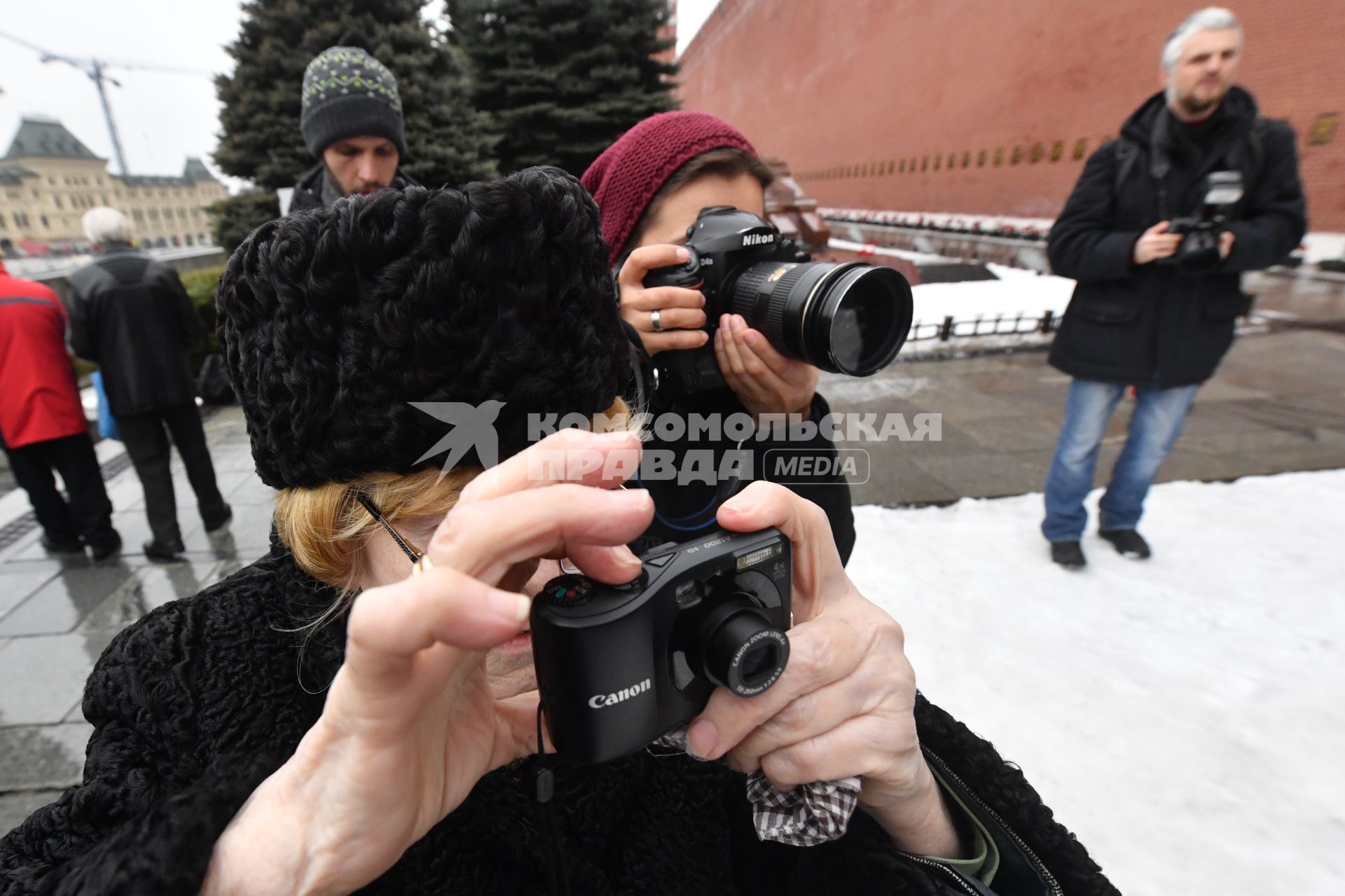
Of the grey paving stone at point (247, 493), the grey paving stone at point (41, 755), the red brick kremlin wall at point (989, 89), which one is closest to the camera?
the grey paving stone at point (41, 755)

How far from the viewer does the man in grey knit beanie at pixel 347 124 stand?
2.45 m

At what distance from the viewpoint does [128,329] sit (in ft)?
10.2

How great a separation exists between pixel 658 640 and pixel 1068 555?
2829 mm

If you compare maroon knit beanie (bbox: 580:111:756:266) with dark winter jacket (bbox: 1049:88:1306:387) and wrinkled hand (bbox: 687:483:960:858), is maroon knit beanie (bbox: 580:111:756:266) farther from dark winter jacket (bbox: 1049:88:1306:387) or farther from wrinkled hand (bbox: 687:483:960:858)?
dark winter jacket (bbox: 1049:88:1306:387)

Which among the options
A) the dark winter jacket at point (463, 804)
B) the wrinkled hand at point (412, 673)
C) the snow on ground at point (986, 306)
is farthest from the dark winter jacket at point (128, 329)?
the snow on ground at point (986, 306)

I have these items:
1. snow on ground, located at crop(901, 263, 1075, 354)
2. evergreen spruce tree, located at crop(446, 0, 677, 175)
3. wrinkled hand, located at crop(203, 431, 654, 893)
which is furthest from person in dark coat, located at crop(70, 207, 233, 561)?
Result: evergreen spruce tree, located at crop(446, 0, 677, 175)

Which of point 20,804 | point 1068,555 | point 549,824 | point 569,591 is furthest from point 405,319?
point 1068,555

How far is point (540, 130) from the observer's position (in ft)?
29.7

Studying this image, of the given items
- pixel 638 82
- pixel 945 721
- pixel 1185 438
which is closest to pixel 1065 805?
pixel 945 721

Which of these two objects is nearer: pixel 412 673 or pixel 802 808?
pixel 412 673

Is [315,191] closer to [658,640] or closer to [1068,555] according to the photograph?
[658,640]

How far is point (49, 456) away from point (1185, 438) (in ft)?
21.8

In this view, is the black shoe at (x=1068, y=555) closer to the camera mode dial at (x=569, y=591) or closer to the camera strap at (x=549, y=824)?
the camera strap at (x=549, y=824)

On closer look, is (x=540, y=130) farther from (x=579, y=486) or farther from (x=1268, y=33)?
(x=1268, y=33)
